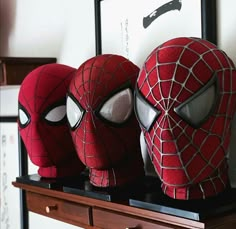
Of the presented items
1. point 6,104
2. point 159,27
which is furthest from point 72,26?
point 6,104

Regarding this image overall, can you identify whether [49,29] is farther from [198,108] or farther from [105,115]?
[198,108]

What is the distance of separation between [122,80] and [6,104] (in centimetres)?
90

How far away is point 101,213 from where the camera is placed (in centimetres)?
90

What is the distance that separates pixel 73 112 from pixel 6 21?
0.89 metres

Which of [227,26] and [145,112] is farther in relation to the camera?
[227,26]

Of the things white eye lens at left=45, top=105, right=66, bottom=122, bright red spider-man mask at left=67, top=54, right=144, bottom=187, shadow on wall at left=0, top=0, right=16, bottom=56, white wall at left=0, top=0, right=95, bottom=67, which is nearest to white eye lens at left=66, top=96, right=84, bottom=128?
bright red spider-man mask at left=67, top=54, right=144, bottom=187

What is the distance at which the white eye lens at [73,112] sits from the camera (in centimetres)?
88

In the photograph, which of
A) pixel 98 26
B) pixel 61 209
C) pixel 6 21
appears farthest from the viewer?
pixel 6 21

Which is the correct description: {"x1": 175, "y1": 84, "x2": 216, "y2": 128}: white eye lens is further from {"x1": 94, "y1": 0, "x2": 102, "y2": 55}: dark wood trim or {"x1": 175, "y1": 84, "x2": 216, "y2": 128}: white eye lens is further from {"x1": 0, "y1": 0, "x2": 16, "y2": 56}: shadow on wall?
{"x1": 0, "y1": 0, "x2": 16, "y2": 56}: shadow on wall

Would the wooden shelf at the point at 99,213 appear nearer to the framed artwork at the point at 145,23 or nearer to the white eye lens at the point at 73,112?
the white eye lens at the point at 73,112

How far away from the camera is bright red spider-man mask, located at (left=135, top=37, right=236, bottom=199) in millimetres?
706

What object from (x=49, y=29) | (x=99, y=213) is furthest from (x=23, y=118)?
(x=49, y=29)

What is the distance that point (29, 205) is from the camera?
117cm

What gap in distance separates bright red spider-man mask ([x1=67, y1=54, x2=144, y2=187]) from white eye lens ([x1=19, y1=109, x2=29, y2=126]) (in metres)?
0.16
